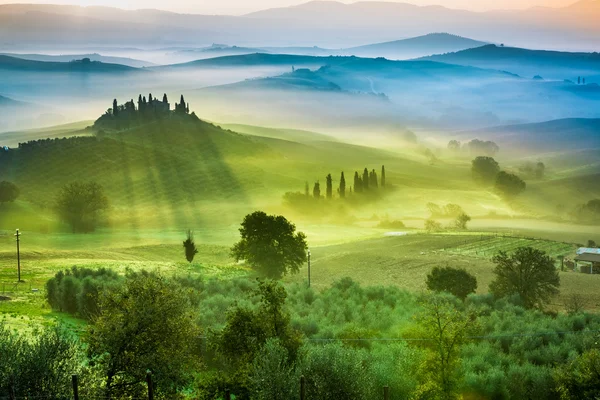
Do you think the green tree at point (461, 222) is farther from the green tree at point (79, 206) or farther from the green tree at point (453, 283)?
the green tree at point (79, 206)

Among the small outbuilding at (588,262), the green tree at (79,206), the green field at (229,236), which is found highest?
the green tree at (79,206)

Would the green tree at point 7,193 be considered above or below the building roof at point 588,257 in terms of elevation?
above

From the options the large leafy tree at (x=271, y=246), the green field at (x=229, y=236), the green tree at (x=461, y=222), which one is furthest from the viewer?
the green tree at (x=461, y=222)

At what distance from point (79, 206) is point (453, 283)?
90903mm

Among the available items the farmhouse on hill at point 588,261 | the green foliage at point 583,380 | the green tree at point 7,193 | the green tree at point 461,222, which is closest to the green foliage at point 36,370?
the green foliage at point 583,380

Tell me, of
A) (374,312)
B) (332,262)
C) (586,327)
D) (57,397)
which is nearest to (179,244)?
(332,262)

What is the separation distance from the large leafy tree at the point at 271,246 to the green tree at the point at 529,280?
80.1 feet

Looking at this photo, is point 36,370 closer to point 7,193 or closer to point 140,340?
point 140,340

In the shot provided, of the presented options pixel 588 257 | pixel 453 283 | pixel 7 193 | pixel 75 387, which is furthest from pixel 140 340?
pixel 7 193

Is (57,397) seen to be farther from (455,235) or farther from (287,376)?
(455,235)

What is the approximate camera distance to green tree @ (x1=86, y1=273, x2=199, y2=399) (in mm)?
33875

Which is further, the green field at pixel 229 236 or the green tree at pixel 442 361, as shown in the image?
the green field at pixel 229 236

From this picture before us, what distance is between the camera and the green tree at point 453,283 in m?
69.9

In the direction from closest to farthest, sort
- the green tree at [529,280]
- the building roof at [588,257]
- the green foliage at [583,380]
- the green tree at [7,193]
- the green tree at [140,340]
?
the green tree at [140,340] < the green foliage at [583,380] < the green tree at [529,280] < the building roof at [588,257] < the green tree at [7,193]
